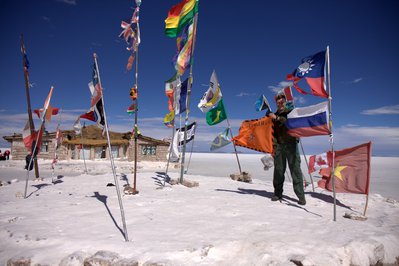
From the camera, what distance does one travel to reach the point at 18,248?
321 cm

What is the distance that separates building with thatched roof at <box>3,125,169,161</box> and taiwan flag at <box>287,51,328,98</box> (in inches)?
1073

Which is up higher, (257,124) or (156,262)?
(257,124)

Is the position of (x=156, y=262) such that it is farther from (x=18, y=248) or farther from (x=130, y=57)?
(x=130, y=57)

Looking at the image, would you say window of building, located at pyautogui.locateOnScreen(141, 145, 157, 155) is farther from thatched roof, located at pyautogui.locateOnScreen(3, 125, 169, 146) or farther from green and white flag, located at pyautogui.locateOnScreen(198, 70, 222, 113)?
green and white flag, located at pyautogui.locateOnScreen(198, 70, 222, 113)

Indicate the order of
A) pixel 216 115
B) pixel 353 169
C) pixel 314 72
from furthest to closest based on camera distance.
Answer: pixel 216 115 < pixel 353 169 < pixel 314 72

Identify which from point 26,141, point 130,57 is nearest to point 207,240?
point 130,57

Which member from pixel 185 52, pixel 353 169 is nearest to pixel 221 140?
pixel 185 52

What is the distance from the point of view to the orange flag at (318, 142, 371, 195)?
5.32 metres

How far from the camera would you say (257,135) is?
20.3 feet

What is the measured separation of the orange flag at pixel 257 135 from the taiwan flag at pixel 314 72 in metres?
1.25

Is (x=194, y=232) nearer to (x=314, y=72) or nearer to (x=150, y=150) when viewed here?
(x=314, y=72)

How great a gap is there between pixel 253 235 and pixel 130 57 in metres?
5.91

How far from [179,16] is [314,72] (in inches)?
194

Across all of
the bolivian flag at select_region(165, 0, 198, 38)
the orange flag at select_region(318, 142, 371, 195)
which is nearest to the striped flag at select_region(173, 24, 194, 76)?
the bolivian flag at select_region(165, 0, 198, 38)
